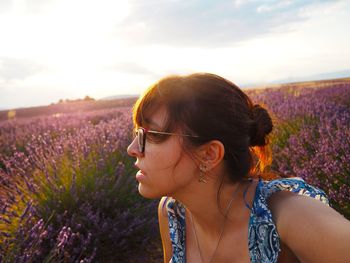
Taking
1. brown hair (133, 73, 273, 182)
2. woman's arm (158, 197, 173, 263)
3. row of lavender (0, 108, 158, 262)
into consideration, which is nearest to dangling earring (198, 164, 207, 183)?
brown hair (133, 73, 273, 182)

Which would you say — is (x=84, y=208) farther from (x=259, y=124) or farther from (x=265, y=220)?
(x=265, y=220)

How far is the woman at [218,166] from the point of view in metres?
1.67

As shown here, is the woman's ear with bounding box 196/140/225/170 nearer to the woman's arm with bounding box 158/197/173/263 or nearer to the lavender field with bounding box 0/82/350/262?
the woman's arm with bounding box 158/197/173/263

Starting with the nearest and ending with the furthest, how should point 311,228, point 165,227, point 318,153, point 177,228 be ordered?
point 311,228
point 177,228
point 165,227
point 318,153

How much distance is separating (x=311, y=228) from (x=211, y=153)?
0.53 meters

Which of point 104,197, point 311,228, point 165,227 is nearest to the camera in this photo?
point 311,228

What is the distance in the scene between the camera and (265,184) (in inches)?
70.3

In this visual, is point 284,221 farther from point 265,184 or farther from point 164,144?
point 164,144

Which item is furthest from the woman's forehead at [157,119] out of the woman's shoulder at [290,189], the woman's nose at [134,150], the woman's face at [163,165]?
the woman's shoulder at [290,189]

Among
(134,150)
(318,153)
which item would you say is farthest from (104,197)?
(134,150)

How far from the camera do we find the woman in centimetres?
167

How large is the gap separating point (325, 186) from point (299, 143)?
73 cm

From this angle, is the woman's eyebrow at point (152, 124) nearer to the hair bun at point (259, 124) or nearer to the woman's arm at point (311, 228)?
the hair bun at point (259, 124)

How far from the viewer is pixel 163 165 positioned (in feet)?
5.83
